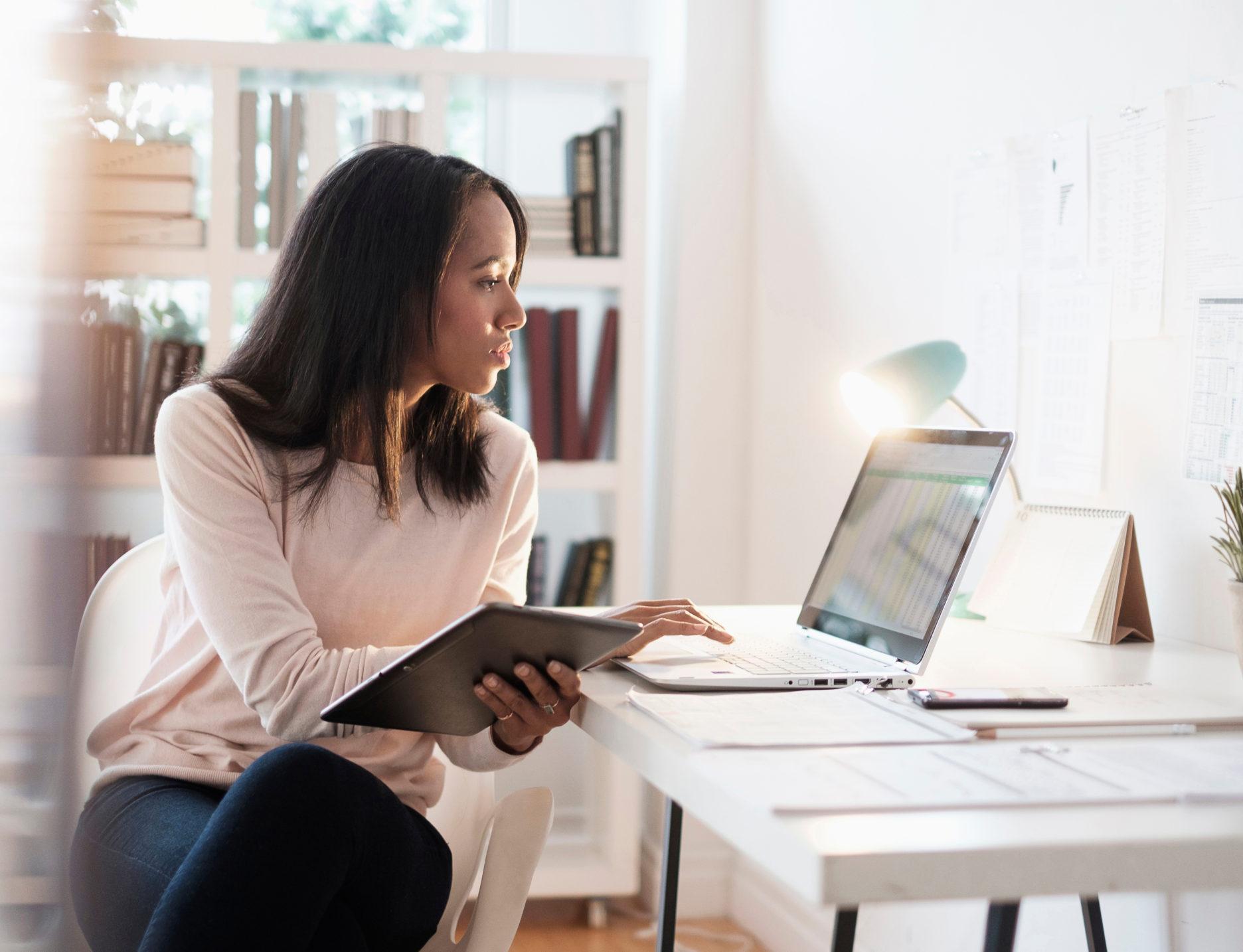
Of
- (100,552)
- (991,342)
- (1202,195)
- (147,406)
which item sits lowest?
(100,552)

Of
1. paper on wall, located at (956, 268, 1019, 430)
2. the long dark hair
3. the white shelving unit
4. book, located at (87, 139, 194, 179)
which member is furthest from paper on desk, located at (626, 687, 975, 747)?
book, located at (87, 139, 194, 179)

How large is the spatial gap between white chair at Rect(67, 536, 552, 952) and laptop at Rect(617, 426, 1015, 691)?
210 millimetres

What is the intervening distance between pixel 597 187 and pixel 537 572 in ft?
2.68

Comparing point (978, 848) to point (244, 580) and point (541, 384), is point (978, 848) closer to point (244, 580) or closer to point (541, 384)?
point (244, 580)

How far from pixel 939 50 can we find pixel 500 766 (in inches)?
50.2

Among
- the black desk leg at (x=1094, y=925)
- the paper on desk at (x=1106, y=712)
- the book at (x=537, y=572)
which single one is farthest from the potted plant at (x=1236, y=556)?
the book at (x=537, y=572)

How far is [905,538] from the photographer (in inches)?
46.9

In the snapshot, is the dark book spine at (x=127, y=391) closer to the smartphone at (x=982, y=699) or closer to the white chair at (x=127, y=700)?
the white chair at (x=127, y=700)

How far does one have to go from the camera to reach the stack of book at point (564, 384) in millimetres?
2279

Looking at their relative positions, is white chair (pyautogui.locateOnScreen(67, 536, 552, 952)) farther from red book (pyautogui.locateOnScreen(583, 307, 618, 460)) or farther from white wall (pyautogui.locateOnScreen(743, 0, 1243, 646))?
red book (pyautogui.locateOnScreen(583, 307, 618, 460))

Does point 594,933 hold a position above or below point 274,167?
below

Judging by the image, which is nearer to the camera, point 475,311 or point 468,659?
point 468,659

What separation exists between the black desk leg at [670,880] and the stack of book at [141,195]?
4.85 ft

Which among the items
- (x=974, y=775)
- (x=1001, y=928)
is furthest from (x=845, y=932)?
(x=974, y=775)
